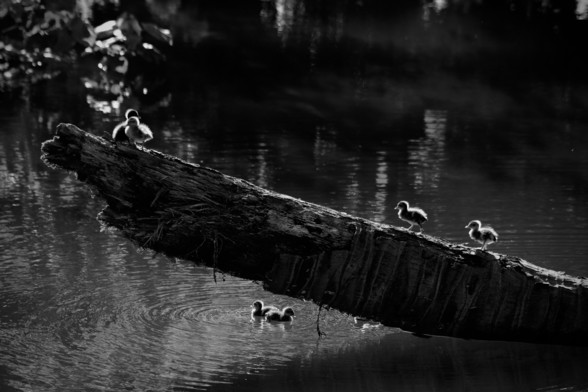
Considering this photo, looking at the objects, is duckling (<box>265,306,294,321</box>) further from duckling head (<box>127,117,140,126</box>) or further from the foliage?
the foliage

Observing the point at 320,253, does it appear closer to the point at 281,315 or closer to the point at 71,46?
the point at 281,315

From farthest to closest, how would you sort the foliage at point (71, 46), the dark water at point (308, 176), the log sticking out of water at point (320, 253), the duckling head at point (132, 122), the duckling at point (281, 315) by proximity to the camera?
the foliage at point (71, 46) → the duckling at point (281, 315) → the duckling head at point (132, 122) → the dark water at point (308, 176) → the log sticking out of water at point (320, 253)

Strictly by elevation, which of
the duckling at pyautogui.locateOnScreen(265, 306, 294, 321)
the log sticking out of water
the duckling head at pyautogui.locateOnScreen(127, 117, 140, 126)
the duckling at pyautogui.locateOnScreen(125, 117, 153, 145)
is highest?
the duckling head at pyautogui.locateOnScreen(127, 117, 140, 126)

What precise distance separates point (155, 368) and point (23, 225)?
15.9 feet

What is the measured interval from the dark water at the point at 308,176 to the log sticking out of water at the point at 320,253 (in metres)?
0.36

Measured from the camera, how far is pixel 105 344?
9836 mm

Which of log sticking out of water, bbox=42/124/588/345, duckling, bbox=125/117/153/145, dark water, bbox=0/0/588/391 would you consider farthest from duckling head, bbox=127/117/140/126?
dark water, bbox=0/0/588/391

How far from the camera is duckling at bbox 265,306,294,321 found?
34.4 ft

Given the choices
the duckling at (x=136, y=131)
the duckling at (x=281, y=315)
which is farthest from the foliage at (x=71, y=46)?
the duckling at (x=281, y=315)

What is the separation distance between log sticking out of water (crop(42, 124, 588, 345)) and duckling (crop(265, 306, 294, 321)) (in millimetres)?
784

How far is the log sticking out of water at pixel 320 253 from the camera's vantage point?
9.41m

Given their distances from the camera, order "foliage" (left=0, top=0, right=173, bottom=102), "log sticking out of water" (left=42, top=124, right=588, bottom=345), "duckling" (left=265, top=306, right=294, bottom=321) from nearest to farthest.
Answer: "log sticking out of water" (left=42, top=124, right=588, bottom=345) < "duckling" (left=265, top=306, right=294, bottom=321) < "foliage" (left=0, top=0, right=173, bottom=102)

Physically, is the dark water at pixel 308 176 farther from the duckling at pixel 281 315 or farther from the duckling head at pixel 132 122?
the duckling head at pixel 132 122

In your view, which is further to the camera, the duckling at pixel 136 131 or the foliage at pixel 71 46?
the foliage at pixel 71 46
